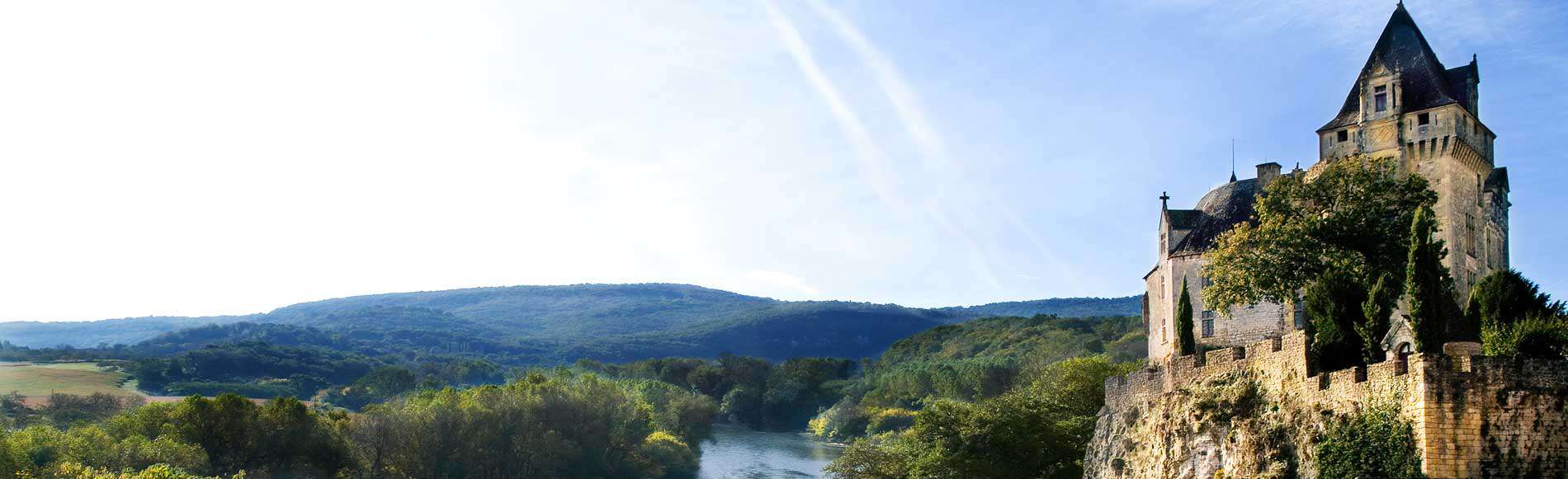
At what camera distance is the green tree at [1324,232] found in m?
42.1

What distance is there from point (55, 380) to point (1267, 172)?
366ft

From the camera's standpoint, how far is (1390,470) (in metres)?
26.8

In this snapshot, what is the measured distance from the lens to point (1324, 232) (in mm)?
43125

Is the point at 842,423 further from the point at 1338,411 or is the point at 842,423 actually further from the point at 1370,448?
the point at 1370,448

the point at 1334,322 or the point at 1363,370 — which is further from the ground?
the point at 1334,322

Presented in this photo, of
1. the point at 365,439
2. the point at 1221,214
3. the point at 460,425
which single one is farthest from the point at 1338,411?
the point at 460,425

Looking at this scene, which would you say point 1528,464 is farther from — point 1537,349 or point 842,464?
point 842,464

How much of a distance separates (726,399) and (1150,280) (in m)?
117

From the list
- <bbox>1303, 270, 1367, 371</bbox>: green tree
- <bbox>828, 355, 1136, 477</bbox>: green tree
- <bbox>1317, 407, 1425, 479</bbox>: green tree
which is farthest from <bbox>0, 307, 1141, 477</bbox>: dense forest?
<bbox>1317, 407, 1425, 479</bbox>: green tree

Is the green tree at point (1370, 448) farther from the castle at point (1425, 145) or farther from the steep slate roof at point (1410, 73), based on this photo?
the steep slate roof at point (1410, 73)

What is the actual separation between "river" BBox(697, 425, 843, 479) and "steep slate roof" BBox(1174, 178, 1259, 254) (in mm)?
48924

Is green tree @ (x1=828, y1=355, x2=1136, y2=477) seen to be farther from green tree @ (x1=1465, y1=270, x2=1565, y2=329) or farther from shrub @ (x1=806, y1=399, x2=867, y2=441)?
shrub @ (x1=806, y1=399, x2=867, y2=441)

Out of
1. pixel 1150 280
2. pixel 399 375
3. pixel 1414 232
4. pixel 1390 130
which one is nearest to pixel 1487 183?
pixel 1390 130

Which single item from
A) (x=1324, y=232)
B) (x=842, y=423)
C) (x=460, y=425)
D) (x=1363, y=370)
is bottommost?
(x=842, y=423)
